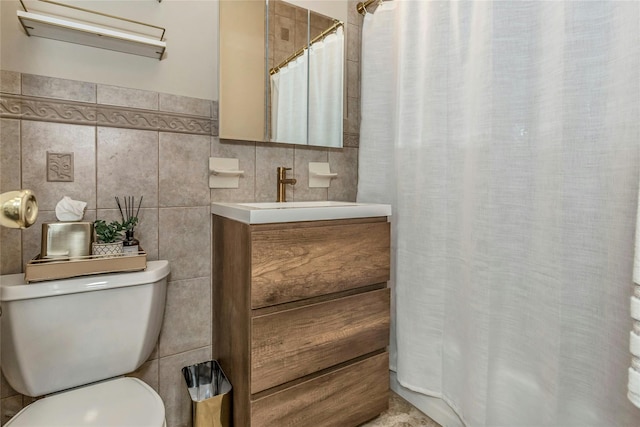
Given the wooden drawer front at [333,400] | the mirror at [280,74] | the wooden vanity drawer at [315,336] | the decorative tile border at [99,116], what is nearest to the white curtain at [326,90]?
the mirror at [280,74]

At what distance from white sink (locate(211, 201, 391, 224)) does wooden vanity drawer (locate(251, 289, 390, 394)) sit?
0.31m

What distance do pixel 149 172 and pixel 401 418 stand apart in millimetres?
1461

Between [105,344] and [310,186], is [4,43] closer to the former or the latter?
[105,344]

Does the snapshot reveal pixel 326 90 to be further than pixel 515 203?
Yes

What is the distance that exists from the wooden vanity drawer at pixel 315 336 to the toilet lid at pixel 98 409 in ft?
0.99

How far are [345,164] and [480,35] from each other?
0.84 m

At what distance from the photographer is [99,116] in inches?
48.3

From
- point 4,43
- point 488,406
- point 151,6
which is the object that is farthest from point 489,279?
point 4,43

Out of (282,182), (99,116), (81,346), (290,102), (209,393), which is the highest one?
(290,102)

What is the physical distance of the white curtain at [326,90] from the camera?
1688mm

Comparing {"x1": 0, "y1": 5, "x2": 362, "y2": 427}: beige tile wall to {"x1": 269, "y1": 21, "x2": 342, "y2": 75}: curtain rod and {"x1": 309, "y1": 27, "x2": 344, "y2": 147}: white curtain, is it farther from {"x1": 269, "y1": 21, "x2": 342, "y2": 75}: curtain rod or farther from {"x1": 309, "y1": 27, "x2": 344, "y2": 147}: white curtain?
{"x1": 269, "y1": 21, "x2": 342, "y2": 75}: curtain rod

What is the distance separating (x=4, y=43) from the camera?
1103 mm

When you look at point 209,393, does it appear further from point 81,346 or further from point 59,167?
point 59,167

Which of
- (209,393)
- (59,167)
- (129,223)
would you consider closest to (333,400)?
(209,393)
